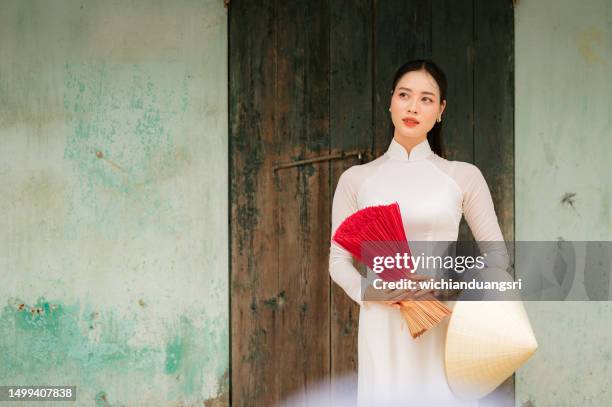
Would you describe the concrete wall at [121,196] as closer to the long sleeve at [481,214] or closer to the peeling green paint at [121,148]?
the peeling green paint at [121,148]

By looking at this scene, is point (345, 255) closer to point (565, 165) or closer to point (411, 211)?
point (411, 211)

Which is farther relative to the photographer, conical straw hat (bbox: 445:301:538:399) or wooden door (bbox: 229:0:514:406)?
wooden door (bbox: 229:0:514:406)

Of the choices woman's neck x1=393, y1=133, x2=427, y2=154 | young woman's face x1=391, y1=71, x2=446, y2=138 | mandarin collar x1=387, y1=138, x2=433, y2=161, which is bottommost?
mandarin collar x1=387, y1=138, x2=433, y2=161

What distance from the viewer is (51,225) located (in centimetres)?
275

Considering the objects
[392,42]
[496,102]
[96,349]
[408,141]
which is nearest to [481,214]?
[408,141]

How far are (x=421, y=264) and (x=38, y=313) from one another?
5.81 ft

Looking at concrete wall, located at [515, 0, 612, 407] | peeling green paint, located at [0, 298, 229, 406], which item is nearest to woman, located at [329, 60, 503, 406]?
concrete wall, located at [515, 0, 612, 407]

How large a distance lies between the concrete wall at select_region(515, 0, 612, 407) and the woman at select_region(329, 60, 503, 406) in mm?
793

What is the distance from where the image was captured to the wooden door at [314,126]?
272 cm

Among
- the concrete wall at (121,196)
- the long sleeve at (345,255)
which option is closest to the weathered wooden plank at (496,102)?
the long sleeve at (345,255)

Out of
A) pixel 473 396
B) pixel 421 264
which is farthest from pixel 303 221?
pixel 473 396

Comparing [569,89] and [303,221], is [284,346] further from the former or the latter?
[569,89]

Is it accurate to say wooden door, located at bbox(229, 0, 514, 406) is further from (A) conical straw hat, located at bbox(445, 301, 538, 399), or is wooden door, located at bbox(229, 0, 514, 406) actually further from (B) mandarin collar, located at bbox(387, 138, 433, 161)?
(A) conical straw hat, located at bbox(445, 301, 538, 399)

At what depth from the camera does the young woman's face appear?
2035mm
